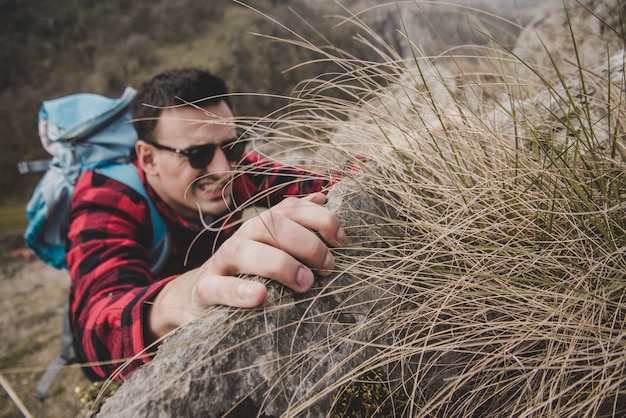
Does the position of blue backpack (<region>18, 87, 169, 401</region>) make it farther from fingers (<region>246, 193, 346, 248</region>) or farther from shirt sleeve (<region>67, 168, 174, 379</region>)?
fingers (<region>246, 193, 346, 248</region>)

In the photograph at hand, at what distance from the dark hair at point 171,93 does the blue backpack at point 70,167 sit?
292 millimetres

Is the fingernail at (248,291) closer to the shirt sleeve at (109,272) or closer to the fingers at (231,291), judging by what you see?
the fingers at (231,291)

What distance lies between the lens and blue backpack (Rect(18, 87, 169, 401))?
303cm

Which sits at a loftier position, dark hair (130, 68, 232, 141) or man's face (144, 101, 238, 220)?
dark hair (130, 68, 232, 141)

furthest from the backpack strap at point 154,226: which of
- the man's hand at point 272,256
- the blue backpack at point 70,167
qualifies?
the man's hand at point 272,256

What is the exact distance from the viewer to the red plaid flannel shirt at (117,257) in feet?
5.17

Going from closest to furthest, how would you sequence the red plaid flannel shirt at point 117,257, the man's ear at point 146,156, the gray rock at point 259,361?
the gray rock at point 259,361 < the red plaid flannel shirt at point 117,257 < the man's ear at point 146,156

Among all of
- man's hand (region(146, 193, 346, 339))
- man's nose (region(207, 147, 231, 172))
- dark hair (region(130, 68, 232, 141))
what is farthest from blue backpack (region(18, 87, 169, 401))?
man's hand (region(146, 193, 346, 339))

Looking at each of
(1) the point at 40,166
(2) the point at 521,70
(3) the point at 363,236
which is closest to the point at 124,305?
(3) the point at 363,236

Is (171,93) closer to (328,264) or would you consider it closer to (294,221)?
(294,221)

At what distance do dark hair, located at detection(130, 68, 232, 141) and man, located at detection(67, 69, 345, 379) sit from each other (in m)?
0.01

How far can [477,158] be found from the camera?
5.05 feet

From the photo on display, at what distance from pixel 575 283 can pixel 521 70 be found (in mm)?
3683

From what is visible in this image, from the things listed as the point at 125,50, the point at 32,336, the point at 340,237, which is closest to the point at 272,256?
the point at 340,237
